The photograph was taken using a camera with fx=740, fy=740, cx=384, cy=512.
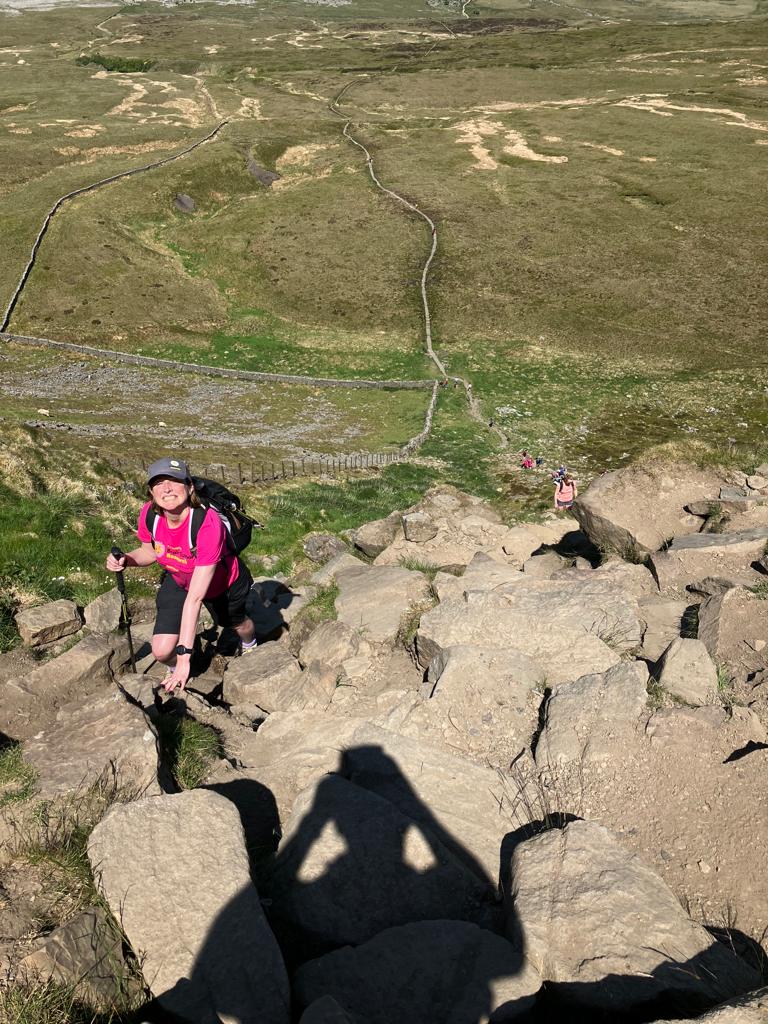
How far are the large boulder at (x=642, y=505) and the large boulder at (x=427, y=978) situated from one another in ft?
38.6

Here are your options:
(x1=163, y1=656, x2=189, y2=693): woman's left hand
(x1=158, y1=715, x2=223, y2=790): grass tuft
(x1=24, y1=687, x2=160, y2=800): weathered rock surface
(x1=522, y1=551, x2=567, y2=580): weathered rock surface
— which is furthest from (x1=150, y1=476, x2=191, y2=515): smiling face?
(x1=522, y1=551, x2=567, y2=580): weathered rock surface

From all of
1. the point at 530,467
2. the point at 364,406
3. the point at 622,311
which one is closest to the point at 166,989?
the point at 530,467

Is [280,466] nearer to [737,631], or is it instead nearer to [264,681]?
[264,681]

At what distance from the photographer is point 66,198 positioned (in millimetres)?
76688

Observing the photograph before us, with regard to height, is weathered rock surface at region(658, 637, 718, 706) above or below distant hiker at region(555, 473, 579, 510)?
above

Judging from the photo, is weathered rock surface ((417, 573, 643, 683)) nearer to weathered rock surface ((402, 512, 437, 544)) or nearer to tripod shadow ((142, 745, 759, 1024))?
tripod shadow ((142, 745, 759, 1024))

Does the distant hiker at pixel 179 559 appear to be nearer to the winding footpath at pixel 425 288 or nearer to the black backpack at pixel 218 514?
the black backpack at pixel 218 514

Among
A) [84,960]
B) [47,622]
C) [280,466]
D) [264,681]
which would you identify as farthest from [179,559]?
[280,466]

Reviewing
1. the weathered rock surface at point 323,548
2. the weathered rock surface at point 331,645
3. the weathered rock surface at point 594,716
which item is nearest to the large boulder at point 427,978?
the weathered rock surface at point 594,716

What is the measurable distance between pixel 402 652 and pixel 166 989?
7438 mm

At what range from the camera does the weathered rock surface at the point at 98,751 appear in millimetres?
8242

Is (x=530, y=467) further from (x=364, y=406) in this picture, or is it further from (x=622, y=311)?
(x=622, y=311)

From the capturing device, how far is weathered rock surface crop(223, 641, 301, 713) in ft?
40.7

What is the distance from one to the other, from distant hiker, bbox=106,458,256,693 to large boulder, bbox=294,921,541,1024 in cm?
519
